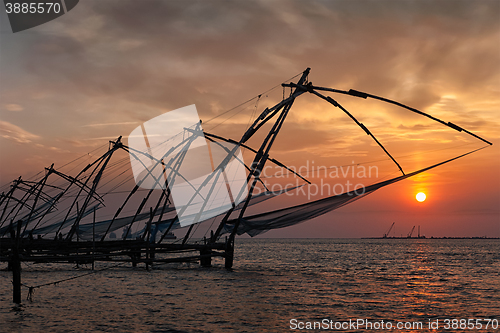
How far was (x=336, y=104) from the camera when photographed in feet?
55.4

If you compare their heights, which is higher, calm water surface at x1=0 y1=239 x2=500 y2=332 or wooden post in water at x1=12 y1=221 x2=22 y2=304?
wooden post in water at x1=12 y1=221 x2=22 y2=304

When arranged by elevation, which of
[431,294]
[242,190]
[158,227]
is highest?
[242,190]

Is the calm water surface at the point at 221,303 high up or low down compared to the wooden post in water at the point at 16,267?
down

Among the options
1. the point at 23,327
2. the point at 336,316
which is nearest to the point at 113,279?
the point at 23,327

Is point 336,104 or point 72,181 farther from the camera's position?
point 72,181

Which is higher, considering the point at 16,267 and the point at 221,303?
the point at 16,267

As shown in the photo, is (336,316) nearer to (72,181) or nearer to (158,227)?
(158,227)

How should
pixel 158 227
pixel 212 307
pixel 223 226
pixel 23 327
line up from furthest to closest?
pixel 158 227, pixel 223 226, pixel 212 307, pixel 23 327

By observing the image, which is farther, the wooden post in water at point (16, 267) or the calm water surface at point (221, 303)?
the wooden post in water at point (16, 267)

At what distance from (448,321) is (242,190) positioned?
9363mm

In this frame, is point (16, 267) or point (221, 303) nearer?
point (16, 267)

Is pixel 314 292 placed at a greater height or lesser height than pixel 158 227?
lesser

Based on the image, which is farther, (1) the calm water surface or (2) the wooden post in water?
(2) the wooden post in water

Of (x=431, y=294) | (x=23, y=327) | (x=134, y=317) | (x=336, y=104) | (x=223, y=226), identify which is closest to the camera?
(x=23, y=327)
